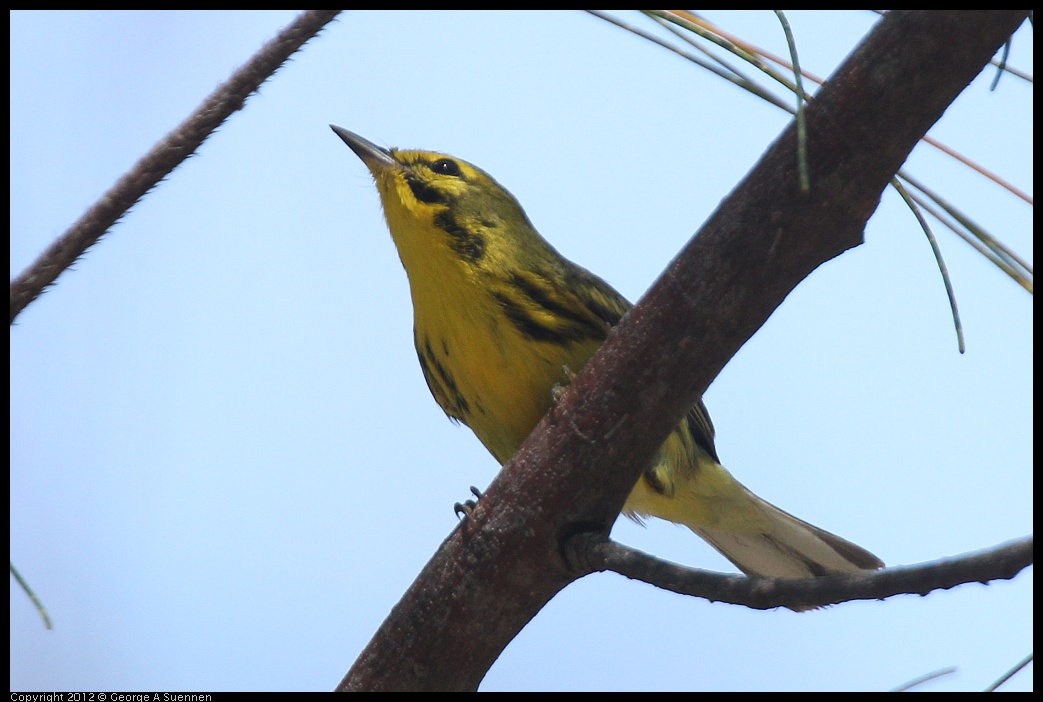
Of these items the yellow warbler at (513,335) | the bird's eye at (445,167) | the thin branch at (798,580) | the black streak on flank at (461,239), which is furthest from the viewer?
the bird's eye at (445,167)

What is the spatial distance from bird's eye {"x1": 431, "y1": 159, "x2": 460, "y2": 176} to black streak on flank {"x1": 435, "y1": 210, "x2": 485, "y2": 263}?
8.5 inches

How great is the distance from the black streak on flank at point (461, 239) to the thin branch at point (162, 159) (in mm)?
1196

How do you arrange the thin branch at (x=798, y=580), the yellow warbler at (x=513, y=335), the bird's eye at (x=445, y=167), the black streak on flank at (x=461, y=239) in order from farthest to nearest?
1. the bird's eye at (x=445, y=167)
2. the black streak on flank at (x=461, y=239)
3. the yellow warbler at (x=513, y=335)
4. the thin branch at (x=798, y=580)

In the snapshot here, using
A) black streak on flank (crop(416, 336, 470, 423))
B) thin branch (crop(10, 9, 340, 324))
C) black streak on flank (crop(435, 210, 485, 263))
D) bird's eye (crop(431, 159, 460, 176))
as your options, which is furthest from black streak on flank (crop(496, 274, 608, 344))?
thin branch (crop(10, 9, 340, 324))

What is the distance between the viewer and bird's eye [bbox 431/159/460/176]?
9.23ft

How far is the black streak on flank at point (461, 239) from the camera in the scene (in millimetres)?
2527

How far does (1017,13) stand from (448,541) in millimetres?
1256

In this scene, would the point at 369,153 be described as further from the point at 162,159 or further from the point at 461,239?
the point at 162,159

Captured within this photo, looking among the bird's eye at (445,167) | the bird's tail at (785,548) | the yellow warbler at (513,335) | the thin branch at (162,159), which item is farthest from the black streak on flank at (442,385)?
the thin branch at (162,159)

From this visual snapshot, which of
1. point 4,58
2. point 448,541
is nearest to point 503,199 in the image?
point 448,541

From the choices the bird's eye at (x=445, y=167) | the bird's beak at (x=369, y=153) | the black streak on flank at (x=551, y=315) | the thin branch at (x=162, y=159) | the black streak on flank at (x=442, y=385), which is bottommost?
the thin branch at (x=162, y=159)

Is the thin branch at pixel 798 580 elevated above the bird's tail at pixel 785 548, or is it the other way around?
the bird's tail at pixel 785 548

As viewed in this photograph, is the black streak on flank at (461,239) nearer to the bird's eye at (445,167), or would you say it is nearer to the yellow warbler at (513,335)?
the yellow warbler at (513,335)

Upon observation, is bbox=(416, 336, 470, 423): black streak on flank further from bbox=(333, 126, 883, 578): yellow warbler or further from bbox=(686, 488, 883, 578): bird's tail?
bbox=(686, 488, 883, 578): bird's tail
